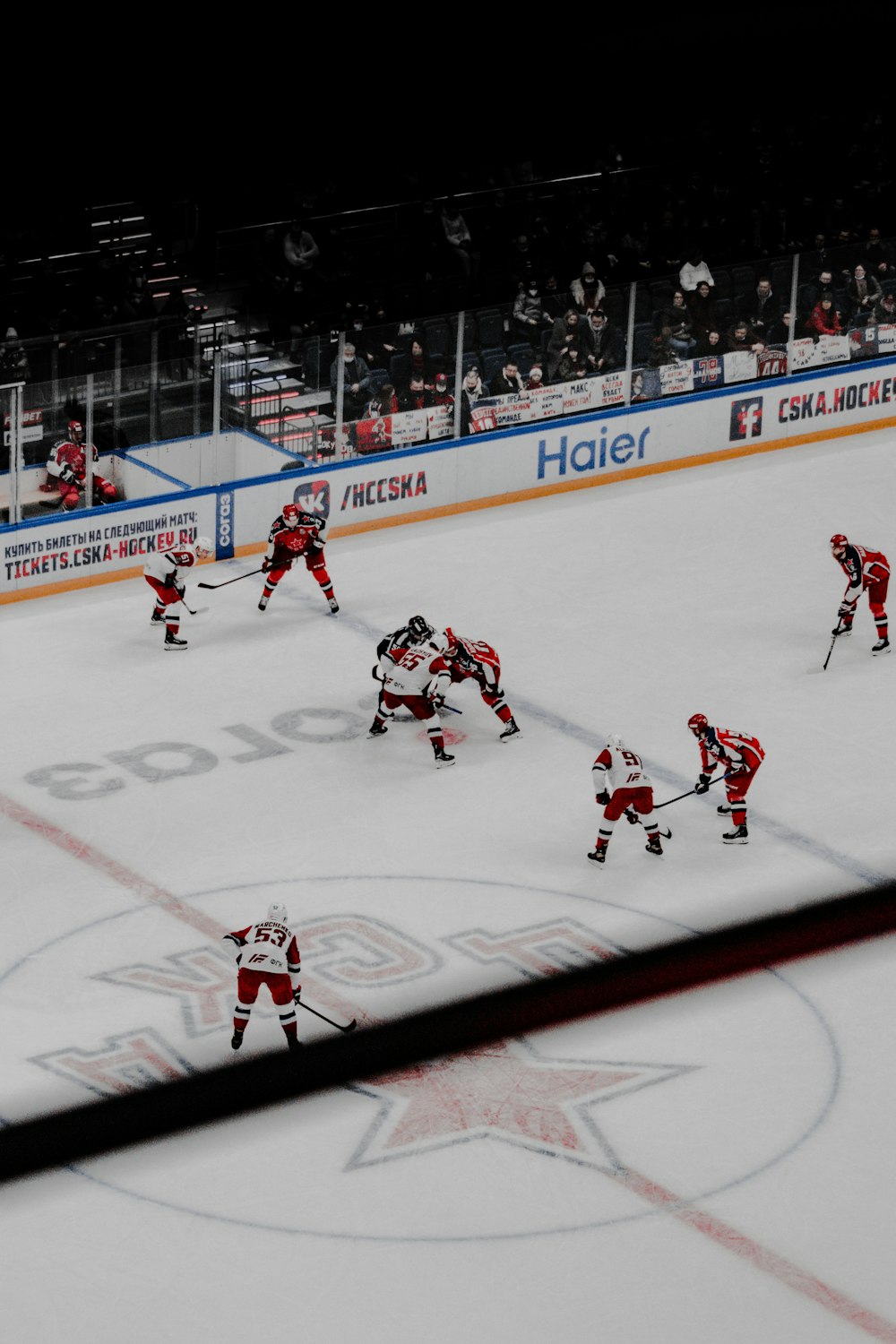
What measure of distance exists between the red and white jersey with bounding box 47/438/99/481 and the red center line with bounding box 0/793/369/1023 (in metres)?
4.67

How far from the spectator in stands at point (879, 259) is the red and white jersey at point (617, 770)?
11.9 metres

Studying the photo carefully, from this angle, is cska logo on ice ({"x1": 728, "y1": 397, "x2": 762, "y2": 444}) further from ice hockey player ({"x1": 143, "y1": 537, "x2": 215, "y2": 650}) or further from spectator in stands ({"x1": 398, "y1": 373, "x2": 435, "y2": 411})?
ice hockey player ({"x1": 143, "y1": 537, "x2": 215, "y2": 650})

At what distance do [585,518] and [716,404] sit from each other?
2.62 meters

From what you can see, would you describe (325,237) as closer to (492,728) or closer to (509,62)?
(509,62)

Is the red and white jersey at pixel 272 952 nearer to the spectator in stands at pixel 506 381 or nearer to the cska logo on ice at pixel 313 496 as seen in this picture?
the cska logo on ice at pixel 313 496

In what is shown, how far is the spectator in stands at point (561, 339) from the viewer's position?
19.6 m

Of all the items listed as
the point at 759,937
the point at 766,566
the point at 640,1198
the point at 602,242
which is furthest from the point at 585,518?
the point at 759,937

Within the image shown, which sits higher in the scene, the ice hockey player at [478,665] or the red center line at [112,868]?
the ice hockey player at [478,665]

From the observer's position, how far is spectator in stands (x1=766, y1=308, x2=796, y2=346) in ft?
68.8

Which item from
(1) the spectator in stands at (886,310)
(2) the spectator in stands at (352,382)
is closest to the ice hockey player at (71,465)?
(2) the spectator in stands at (352,382)

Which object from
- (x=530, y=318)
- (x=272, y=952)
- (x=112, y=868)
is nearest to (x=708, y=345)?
(x=530, y=318)

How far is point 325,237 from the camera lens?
22.0 m

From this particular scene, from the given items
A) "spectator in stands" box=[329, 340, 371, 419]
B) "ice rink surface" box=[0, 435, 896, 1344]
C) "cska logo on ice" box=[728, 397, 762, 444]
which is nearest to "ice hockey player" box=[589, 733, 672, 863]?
"ice rink surface" box=[0, 435, 896, 1344]

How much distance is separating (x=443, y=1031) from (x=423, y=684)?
12012mm
